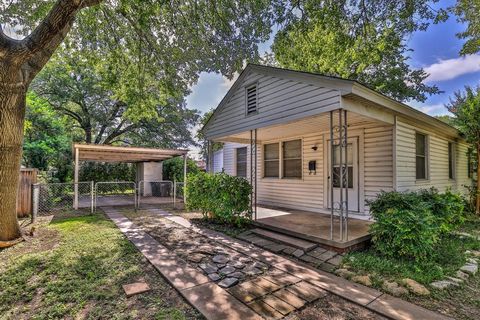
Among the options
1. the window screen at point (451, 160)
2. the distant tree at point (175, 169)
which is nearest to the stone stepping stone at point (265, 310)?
the window screen at point (451, 160)

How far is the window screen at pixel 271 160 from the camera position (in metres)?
8.64

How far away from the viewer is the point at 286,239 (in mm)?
4738

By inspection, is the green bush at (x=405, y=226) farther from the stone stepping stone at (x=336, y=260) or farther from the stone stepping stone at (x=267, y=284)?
the stone stepping stone at (x=267, y=284)

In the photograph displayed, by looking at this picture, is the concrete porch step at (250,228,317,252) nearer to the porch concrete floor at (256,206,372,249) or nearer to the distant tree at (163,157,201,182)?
the porch concrete floor at (256,206,372,249)

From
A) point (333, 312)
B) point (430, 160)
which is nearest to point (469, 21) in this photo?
point (430, 160)

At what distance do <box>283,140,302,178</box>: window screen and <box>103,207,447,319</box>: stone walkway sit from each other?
4131 millimetres

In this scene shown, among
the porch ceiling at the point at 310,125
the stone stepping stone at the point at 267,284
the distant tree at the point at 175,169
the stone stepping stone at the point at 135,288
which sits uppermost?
the porch ceiling at the point at 310,125

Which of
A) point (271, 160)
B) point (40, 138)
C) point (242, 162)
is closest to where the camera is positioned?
point (271, 160)

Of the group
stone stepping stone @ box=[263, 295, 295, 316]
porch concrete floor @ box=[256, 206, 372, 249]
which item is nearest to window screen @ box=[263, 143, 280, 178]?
porch concrete floor @ box=[256, 206, 372, 249]

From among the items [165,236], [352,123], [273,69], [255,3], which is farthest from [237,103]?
[165,236]

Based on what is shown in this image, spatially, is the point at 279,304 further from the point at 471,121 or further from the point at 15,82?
the point at 471,121

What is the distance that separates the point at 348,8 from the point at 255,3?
2254mm

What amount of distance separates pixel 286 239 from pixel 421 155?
4932 mm

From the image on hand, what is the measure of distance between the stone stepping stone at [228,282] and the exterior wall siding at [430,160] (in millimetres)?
4586
